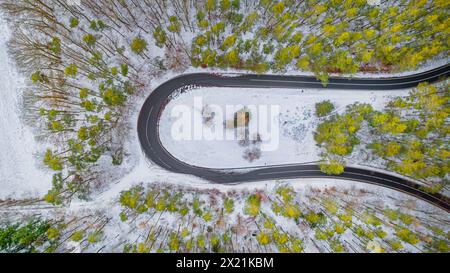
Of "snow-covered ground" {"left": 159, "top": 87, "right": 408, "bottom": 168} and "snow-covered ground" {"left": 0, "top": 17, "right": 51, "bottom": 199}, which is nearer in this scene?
"snow-covered ground" {"left": 0, "top": 17, "right": 51, "bottom": 199}

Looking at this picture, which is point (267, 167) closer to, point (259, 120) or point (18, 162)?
point (259, 120)

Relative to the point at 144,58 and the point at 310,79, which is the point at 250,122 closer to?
the point at 310,79

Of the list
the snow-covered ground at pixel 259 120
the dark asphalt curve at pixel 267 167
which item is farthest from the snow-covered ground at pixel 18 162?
the snow-covered ground at pixel 259 120

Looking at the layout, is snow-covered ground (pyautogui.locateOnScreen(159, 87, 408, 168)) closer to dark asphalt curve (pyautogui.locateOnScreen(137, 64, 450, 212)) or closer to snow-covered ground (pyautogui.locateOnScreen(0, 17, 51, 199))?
dark asphalt curve (pyautogui.locateOnScreen(137, 64, 450, 212))

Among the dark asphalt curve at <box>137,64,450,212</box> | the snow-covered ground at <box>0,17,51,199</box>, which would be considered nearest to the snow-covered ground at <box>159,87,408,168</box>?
the dark asphalt curve at <box>137,64,450,212</box>

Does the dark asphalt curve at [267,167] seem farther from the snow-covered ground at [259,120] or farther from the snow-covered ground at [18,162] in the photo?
the snow-covered ground at [18,162]

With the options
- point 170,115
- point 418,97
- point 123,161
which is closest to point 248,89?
point 170,115
